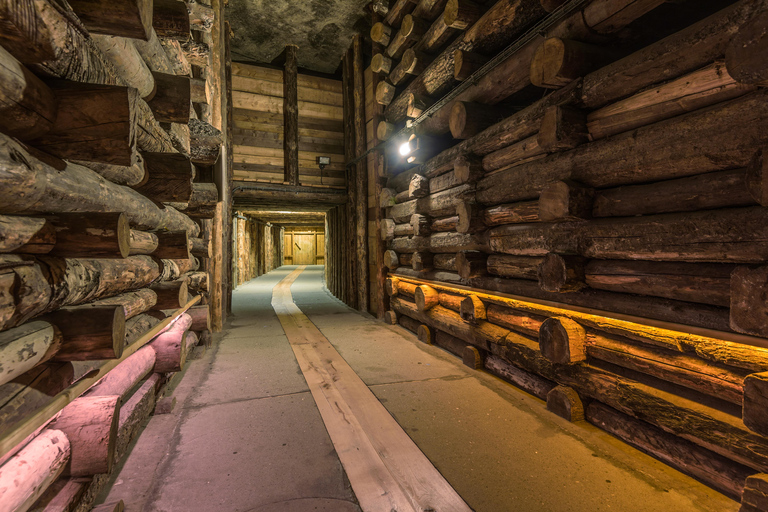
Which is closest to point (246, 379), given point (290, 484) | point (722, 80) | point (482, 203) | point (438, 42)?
point (290, 484)

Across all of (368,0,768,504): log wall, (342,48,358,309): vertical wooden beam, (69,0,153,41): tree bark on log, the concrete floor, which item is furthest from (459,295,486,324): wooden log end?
(342,48,358,309): vertical wooden beam

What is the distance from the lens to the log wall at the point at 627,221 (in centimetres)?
207

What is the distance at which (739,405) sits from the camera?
7.06ft

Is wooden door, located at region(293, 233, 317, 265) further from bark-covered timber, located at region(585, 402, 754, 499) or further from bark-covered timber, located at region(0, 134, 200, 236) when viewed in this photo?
bark-covered timber, located at region(585, 402, 754, 499)

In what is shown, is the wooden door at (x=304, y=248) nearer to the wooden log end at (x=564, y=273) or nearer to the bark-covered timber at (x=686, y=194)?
the wooden log end at (x=564, y=273)

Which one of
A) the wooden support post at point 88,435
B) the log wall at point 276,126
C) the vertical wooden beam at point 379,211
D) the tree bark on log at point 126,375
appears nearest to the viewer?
the wooden support post at point 88,435

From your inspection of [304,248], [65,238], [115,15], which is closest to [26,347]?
[65,238]

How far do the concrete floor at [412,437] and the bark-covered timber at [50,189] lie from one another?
1.77 m

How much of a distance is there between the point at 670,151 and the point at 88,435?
3885 millimetres

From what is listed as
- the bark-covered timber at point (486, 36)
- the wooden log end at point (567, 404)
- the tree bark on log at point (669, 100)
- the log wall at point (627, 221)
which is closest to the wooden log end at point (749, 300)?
the log wall at point (627, 221)

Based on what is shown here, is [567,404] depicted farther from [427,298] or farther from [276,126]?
[276,126]

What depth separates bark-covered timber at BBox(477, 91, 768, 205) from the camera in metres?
2.04

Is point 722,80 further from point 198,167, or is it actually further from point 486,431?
point 198,167

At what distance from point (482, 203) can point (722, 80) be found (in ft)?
8.07
